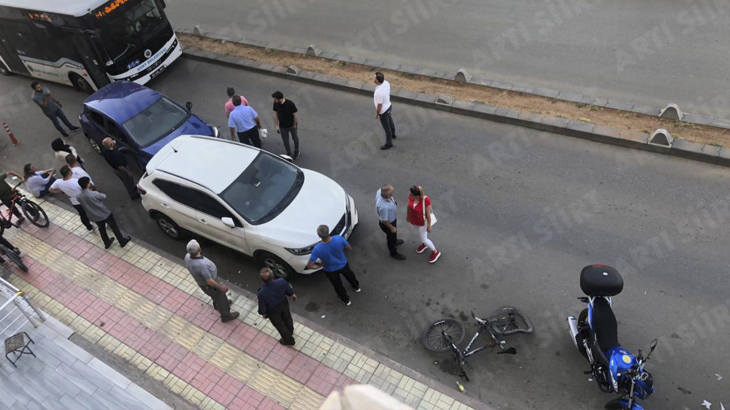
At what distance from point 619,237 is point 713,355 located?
222 cm

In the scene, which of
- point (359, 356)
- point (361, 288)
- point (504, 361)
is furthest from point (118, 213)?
point (504, 361)

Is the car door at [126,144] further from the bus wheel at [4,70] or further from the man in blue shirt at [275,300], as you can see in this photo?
the bus wheel at [4,70]

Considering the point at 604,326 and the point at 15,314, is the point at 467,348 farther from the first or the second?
the point at 15,314

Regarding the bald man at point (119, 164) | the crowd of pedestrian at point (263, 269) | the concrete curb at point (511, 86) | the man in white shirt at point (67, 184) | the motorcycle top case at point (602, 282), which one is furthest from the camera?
the concrete curb at point (511, 86)

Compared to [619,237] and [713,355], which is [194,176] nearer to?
[619,237]

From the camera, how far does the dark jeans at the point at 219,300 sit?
7.27 meters

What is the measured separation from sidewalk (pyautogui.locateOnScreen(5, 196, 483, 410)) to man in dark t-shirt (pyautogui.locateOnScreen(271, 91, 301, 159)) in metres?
3.44

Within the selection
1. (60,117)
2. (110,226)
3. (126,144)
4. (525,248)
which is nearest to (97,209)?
(110,226)

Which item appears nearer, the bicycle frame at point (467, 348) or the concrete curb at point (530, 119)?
the bicycle frame at point (467, 348)

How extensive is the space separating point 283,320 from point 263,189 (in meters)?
2.38

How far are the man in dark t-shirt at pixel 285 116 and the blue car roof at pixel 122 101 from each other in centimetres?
295

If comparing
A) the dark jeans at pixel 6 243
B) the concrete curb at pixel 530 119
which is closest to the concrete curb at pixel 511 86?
the concrete curb at pixel 530 119

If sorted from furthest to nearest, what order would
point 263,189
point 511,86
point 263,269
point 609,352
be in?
point 511,86
point 263,189
point 263,269
point 609,352

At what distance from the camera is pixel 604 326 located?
245 inches
